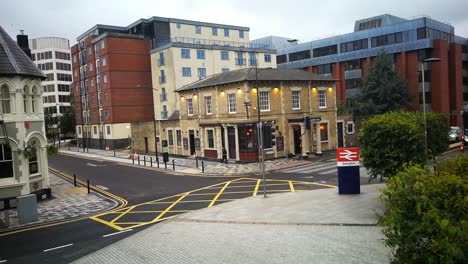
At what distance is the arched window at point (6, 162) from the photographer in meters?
20.7

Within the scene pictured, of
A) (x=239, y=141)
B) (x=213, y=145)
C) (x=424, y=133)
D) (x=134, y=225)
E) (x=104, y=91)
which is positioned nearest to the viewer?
(x=134, y=225)

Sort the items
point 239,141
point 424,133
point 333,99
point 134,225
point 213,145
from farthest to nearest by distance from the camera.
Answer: point 333,99
point 213,145
point 239,141
point 424,133
point 134,225

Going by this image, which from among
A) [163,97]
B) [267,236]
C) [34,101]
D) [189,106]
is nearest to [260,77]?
[189,106]

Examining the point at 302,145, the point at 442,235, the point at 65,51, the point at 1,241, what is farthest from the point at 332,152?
the point at 65,51

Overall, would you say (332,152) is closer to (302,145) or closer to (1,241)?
(302,145)

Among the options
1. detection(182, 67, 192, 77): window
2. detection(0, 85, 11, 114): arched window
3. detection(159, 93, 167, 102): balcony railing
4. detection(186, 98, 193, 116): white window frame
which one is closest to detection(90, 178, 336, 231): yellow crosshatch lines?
detection(0, 85, 11, 114): arched window

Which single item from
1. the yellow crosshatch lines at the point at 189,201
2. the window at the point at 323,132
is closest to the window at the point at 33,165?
the yellow crosshatch lines at the point at 189,201

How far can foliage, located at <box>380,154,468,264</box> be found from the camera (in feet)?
16.8

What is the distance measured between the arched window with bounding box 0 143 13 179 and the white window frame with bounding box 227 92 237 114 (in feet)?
66.2

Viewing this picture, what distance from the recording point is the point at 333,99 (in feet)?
136

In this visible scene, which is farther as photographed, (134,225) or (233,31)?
(233,31)

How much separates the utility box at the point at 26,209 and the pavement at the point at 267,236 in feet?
21.1

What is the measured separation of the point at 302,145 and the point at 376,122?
2070 cm

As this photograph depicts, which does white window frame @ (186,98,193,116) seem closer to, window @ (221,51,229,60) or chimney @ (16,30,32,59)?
chimney @ (16,30,32,59)
